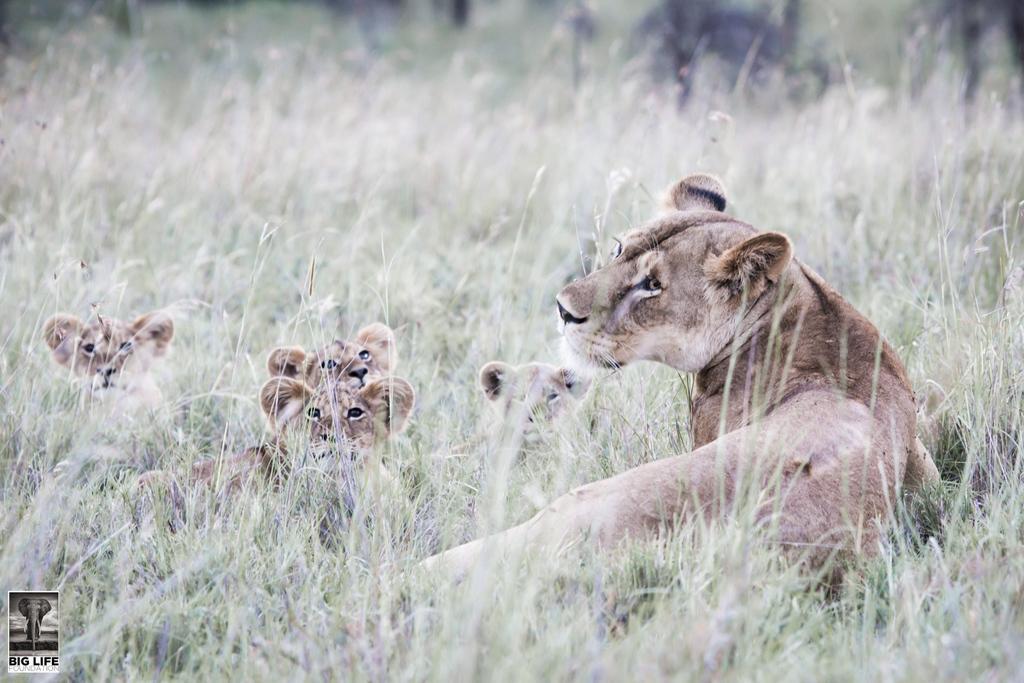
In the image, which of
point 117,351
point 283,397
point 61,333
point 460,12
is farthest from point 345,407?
point 460,12

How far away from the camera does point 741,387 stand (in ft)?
11.7

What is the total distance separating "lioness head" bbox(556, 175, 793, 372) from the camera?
3.57 meters

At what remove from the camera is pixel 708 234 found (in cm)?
360

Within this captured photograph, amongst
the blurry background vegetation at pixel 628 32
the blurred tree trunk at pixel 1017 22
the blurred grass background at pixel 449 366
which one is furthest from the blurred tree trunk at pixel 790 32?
the blurred tree trunk at pixel 1017 22

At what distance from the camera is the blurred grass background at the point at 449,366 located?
2621 millimetres

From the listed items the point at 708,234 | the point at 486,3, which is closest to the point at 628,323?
the point at 708,234

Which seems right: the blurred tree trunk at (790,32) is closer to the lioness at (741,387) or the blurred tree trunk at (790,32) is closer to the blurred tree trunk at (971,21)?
the blurred tree trunk at (971,21)

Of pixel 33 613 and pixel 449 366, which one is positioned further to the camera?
pixel 449 366

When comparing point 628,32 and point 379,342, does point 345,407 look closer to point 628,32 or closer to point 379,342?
point 379,342

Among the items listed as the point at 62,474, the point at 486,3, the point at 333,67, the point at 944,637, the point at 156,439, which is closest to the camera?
the point at 944,637

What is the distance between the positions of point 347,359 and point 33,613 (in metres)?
1.81

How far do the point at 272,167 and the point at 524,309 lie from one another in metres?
2.60

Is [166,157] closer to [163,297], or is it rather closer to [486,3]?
[163,297]

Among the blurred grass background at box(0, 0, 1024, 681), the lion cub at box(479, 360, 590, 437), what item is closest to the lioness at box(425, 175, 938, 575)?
the blurred grass background at box(0, 0, 1024, 681)
